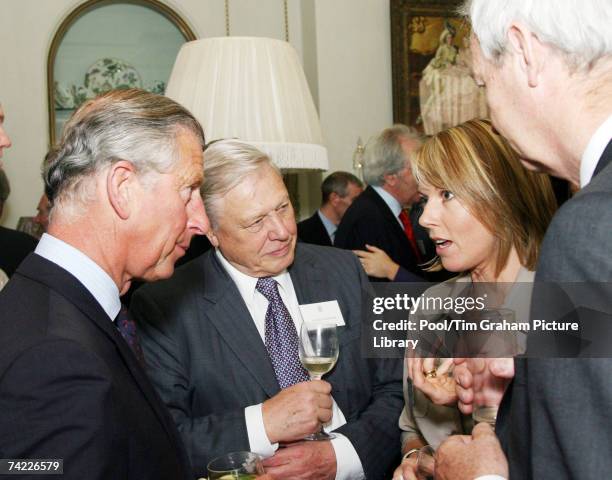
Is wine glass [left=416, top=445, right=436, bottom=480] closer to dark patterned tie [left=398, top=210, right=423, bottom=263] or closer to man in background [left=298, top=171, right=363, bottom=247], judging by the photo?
dark patterned tie [left=398, top=210, right=423, bottom=263]

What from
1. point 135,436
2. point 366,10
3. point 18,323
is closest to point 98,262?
point 18,323

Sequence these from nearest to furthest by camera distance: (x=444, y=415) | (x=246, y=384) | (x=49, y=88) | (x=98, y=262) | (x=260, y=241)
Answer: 1. (x=98, y=262)
2. (x=444, y=415)
3. (x=246, y=384)
4. (x=260, y=241)
5. (x=49, y=88)

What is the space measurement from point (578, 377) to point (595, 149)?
381 mm

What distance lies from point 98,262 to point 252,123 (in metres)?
1.62

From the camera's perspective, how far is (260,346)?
7.54ft

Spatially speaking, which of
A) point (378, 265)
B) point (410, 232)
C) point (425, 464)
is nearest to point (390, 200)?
point (410, 232)

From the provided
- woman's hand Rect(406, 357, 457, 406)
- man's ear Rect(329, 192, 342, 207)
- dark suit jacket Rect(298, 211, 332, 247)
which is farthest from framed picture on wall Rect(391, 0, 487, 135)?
woman's hand Rect(406, 357, 457, 406)

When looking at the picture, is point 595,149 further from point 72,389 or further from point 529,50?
point 72,389

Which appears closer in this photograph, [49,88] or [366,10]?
[49,88]

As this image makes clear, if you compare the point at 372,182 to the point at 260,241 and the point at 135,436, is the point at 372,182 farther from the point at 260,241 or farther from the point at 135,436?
the point at 135,436

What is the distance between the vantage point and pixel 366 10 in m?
6.85

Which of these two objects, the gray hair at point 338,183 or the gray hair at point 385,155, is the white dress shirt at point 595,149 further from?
the gray hair at point 338,183

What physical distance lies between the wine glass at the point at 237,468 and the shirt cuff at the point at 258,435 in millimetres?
670

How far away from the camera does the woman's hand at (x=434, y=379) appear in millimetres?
1766
